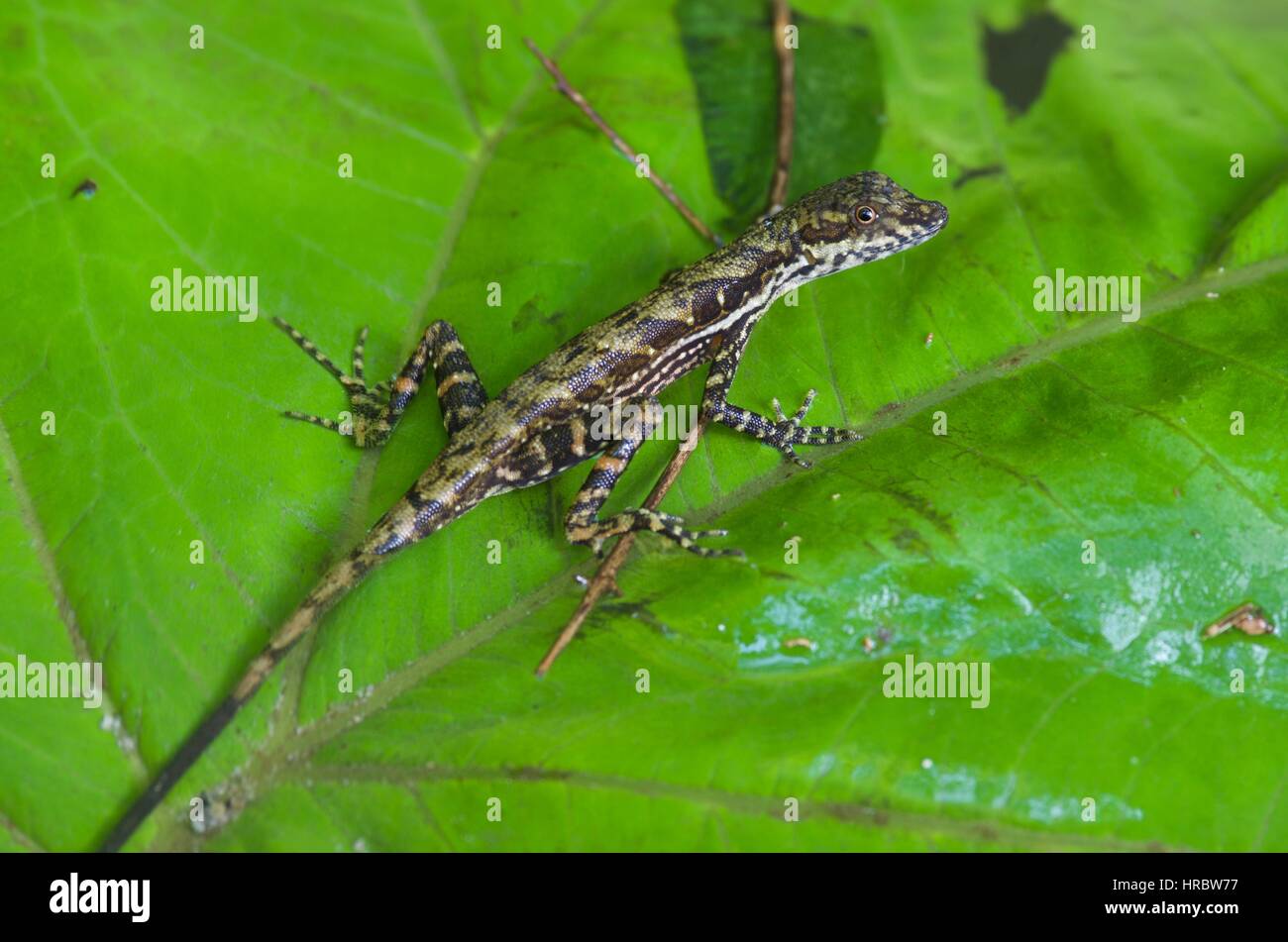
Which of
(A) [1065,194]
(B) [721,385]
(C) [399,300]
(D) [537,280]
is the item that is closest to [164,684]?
(C) [399,300]

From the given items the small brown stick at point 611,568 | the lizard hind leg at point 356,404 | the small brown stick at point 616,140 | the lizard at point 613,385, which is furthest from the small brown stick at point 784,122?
the lizard hind leg at point 356,404

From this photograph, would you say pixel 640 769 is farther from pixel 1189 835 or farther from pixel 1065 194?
pixel 1065 194

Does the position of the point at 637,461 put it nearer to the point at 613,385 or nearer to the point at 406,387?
the point at 613,385

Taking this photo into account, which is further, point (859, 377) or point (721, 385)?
point (721, 385)

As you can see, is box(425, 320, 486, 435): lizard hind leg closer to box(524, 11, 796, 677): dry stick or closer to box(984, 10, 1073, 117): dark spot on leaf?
box(524, 11, 796, 677): dry stick

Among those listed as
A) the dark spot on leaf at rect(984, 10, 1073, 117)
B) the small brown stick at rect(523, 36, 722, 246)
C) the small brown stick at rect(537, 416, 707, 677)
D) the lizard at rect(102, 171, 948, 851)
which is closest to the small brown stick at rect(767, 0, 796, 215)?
the lizard at rect(102, 171, 948, 851)

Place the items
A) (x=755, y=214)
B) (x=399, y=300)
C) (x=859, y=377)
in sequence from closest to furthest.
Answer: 1. (x=859, y=377)
2. (x=399, y=300)
3. (x=755, y=214)

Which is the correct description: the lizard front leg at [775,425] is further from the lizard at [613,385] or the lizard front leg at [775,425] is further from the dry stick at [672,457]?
the dry stick at [672,457]
